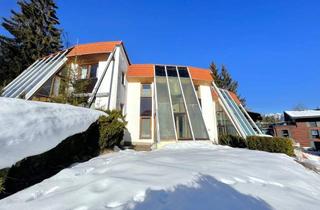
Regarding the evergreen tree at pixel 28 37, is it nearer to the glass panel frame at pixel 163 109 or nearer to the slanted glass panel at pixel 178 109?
the glass panel frame at pixel 163 109

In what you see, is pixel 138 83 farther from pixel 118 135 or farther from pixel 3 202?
pixel 3 202

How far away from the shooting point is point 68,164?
540 centimetres

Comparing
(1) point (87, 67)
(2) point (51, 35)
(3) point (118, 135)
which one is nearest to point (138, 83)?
(1) point (87, 67)

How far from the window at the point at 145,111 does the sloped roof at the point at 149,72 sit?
1.15 metres

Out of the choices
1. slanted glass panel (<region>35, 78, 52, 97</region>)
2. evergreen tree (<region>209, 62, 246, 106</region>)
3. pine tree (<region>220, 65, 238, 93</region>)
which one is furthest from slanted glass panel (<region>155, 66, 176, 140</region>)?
pine tree (<region>220, 65, 238, 93</region>)

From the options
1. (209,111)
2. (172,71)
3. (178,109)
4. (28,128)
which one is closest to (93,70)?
(172,71)

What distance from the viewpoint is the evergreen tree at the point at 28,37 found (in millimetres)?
19953

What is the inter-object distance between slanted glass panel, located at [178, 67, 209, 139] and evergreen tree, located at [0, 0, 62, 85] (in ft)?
54.3

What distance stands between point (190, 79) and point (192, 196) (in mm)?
13462

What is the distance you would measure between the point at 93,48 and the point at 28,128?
37.2 ft

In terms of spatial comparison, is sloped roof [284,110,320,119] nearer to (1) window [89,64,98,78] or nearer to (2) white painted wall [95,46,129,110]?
(2) white painted wall [95,46,129,110]

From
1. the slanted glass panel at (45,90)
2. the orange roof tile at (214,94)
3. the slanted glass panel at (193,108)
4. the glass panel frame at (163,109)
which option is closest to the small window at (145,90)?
the glass panel frame at (163,109)

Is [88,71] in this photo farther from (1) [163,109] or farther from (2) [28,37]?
(2) [28,37]

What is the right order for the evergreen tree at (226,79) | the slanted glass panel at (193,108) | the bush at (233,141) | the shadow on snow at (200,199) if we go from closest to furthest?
the shadow on snow at (200,199) → the slanted glass panel at (193,108) → the bush at (233,141) → the evergreen tree at (226,79)
